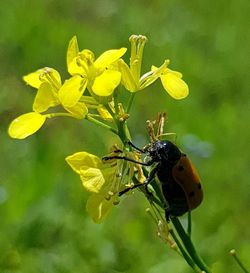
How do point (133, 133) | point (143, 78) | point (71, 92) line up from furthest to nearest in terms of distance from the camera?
1. point (133, 133)
2. point (143, 78)
3. point (71, 92)

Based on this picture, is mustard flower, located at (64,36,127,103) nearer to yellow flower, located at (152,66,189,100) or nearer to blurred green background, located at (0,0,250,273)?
yellow flower, located at (152,66,189,100)

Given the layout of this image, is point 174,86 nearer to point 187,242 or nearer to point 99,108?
point 99,108

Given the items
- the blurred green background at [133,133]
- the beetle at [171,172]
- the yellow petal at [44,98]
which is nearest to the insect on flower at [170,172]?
the beetle at [171,172]

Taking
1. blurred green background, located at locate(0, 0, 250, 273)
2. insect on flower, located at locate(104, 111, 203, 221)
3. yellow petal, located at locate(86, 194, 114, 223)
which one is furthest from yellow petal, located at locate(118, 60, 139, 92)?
blurred green background, located at locate(0, 0, 250, 273)


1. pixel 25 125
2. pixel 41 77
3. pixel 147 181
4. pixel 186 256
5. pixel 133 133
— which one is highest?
pixel 133 133

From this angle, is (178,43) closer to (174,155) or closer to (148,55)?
(148,55)

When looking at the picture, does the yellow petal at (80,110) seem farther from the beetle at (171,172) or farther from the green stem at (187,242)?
the green stem at (187,242)

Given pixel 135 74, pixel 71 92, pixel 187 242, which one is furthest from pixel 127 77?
pixel 187 242
